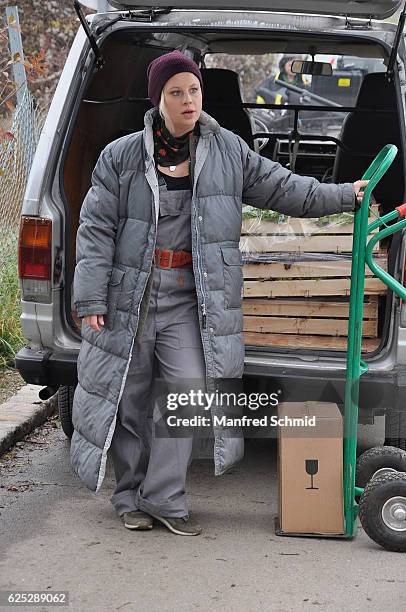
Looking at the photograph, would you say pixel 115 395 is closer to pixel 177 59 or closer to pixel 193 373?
pixel 193 373

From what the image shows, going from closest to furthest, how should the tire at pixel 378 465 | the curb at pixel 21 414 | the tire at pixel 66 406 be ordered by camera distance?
the tire at pixel 378 465 < the tire at pixel 66 406 < the curb at pixel 21 414

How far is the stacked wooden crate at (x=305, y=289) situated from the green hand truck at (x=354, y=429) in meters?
0.69

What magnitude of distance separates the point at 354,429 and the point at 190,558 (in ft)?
2.58

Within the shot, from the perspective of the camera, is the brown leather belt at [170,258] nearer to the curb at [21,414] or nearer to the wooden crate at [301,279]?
the wooden crate at [301,279]

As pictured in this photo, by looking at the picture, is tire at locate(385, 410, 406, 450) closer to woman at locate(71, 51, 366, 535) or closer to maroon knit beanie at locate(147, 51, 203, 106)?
woman at locate(71, 51, 366, 535)

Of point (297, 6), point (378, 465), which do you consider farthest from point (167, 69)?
point (378, 465)

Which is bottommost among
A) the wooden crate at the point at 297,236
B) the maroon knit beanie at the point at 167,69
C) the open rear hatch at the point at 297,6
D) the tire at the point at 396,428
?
the tire at the point at 396,428

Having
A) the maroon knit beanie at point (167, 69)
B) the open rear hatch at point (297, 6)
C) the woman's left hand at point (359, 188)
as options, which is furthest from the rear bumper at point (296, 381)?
the open rear hatch at point (297, 6)

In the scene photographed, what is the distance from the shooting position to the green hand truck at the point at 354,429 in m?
4.29

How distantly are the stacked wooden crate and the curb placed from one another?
134 cm

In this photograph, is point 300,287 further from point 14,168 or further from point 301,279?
point 14,168

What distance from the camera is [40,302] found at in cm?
509

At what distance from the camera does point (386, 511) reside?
4355 mm

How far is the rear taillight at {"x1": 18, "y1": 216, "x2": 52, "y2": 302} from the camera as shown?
5.04 meters
